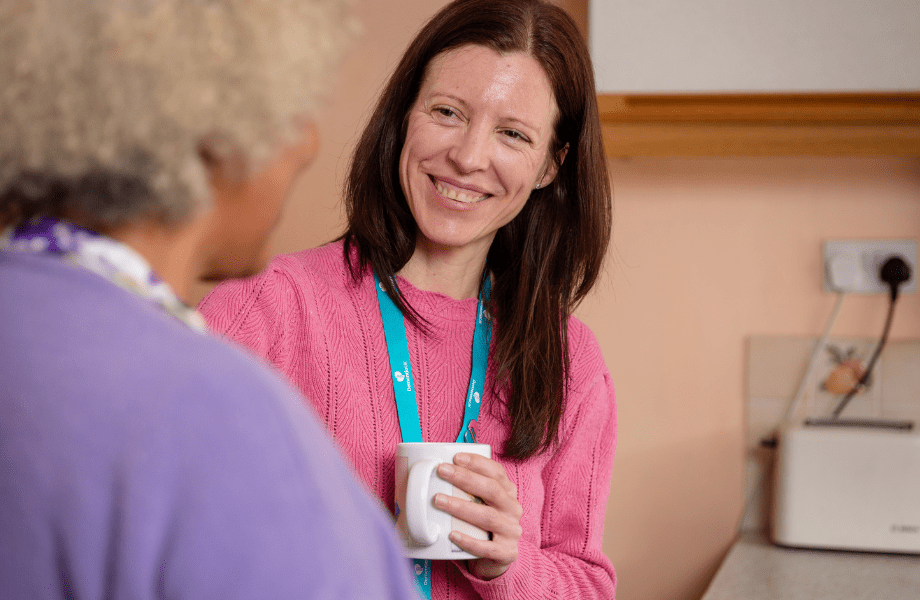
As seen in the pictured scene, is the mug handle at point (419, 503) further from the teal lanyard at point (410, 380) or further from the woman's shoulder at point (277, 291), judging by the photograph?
the woman's shoulder at point (277, 291)

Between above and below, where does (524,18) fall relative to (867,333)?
above

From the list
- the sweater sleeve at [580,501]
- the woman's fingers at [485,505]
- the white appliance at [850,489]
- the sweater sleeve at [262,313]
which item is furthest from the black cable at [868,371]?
the sweater sleeve at [262,313]

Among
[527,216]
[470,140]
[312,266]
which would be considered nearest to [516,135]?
Result: [470,140]

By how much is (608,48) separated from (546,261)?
0.60m

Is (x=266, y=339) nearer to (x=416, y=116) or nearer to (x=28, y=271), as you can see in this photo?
(x=416, y=116)

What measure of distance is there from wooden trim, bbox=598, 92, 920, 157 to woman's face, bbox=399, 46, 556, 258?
60 cm

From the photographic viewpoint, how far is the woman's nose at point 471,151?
102 centimetres

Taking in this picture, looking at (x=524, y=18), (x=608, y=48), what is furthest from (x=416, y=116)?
(x=608, y=48)

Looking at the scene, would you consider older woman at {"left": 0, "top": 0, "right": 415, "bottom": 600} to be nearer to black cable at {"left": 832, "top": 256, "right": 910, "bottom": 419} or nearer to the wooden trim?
the wooden trim

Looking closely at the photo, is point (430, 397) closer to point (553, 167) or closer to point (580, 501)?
point (580, 501)

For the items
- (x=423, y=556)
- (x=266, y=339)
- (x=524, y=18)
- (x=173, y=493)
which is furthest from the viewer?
(x=524, y=18)

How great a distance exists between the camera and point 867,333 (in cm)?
183

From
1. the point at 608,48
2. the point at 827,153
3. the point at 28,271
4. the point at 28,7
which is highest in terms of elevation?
the point at 608,48

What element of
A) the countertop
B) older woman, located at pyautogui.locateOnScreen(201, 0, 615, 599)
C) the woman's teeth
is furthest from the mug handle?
the countertop
